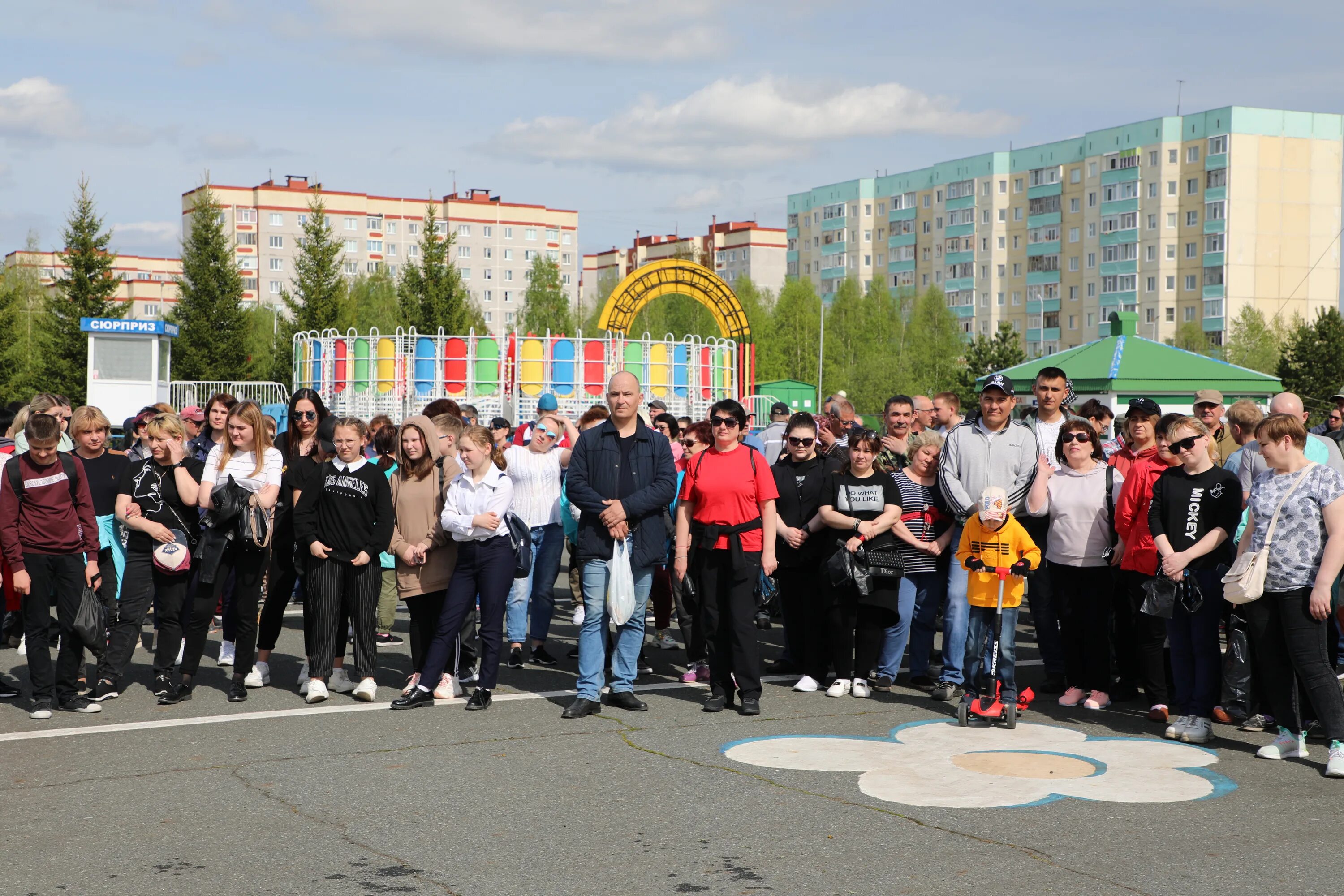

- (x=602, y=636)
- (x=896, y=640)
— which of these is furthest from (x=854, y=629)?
(x=602, y=636)

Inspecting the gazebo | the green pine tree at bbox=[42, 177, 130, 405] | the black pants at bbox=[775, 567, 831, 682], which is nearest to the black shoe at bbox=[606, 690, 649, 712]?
the black pants at bbox=[775, 567, 831, 682]

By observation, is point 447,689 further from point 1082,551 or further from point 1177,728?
point 1177,728

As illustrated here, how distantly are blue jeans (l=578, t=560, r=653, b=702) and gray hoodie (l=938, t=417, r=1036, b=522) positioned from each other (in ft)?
6.77

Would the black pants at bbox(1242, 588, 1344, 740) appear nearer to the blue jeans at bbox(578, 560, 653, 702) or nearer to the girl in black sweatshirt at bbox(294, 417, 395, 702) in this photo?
the blue jeans at bbox(578, 560, 653, 702)

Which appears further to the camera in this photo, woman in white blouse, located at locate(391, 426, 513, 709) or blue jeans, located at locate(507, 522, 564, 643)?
blue jeans, located at locate(507, 522, 564, 643)

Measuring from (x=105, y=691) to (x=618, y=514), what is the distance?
361 cm

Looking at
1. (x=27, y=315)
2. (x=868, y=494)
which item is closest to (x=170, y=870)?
(x=868, y=494)

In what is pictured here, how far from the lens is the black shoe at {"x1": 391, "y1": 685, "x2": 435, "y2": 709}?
8.11m

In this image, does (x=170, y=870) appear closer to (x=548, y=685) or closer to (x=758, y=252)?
(x=548, y=685)

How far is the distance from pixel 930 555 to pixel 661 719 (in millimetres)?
2238

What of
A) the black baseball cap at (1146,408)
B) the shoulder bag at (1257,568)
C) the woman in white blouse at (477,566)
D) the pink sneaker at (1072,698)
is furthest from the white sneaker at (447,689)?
the black baseball cap at (1146,408)

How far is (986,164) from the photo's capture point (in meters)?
99.4

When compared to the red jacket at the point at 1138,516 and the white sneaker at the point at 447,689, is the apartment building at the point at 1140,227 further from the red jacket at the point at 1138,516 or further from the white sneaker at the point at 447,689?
the white sneaker at the point at 447,689

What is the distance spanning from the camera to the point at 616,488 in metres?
8.15
